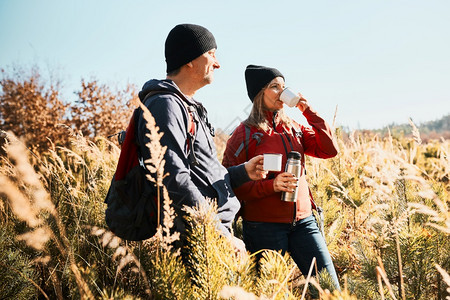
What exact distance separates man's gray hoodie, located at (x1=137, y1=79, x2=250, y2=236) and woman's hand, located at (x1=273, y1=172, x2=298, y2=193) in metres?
0.45

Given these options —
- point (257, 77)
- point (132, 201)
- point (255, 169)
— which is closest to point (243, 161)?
point (255, 169)

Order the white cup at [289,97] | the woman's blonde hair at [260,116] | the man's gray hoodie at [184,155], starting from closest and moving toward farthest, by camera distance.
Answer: the man's gray hoodie at [184,155], the white cup at [289,97], the woman's blonde hair at [260,116]

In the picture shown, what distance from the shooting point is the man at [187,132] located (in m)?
1.67

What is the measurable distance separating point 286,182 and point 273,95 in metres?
0.85

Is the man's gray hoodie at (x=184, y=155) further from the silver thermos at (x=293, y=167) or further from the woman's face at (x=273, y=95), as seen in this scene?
the woman's face at (x=273, y=95)

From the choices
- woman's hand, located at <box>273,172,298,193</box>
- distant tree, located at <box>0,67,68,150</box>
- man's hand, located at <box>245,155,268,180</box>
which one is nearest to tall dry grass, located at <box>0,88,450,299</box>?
woman's hand, located at <box>273,172,298,193</box>

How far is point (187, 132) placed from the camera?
1.84 metres

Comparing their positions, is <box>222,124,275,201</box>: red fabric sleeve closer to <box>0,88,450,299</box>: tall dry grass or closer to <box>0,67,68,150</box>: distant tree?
<box>0,88,450,299</box>: tall dry grass

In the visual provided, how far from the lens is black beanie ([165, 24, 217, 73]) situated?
6.92 ft

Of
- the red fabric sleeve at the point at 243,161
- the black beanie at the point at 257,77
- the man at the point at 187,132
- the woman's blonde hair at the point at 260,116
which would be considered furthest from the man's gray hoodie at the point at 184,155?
the black beanie at the point at 257,77

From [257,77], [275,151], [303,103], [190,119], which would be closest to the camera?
[190,119]

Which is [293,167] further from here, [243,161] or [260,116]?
[260,116]

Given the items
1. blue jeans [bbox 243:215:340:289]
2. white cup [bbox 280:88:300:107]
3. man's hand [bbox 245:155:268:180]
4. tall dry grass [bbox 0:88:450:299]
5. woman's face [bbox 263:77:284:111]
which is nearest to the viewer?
tall dry grass [bbox 0:88:450:299]

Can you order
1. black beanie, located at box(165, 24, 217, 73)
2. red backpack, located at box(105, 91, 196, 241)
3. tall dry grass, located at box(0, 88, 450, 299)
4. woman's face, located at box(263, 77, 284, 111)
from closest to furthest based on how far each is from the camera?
tall dry grass, located at box(0, 88, 450, 299)
red backpack, located at box(105, 91, 196, 241)
black beanie, located at box(165, 24, 217, 73)
woman's face, located at box(263, 77, 284, 111)
